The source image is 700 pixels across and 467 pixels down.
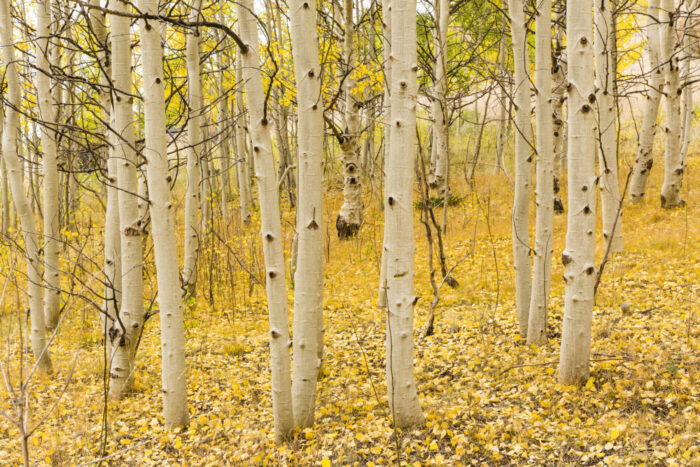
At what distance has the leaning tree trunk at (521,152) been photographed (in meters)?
4.29

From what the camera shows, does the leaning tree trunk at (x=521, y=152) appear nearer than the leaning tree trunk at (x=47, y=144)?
Yes

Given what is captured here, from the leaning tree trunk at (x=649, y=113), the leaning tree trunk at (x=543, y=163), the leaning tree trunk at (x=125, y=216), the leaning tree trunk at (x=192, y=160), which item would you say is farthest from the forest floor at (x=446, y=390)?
the leaning tree trunk at (x=649, y=113)

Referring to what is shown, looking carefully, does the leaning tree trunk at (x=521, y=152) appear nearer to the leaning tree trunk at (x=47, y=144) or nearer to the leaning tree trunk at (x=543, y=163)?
the leaning tree trunk at (x=543, y=163)

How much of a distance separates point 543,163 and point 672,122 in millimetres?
6016

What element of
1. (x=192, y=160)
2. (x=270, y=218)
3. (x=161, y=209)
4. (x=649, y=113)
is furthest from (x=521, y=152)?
(x=649, y=113)

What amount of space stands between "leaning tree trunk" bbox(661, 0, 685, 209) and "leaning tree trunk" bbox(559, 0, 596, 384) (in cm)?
627

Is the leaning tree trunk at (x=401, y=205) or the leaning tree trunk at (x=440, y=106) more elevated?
the leaning tree trunk at (x=440, y=106)

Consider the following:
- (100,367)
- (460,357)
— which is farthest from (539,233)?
(100,367)

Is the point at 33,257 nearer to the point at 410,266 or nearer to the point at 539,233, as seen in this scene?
the point at 410,266

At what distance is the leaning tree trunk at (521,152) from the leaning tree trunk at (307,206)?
6.58 feet

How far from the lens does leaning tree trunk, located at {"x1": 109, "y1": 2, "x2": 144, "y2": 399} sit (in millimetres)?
3918

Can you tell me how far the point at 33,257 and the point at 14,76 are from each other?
6.49 ft

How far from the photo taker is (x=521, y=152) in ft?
14.3

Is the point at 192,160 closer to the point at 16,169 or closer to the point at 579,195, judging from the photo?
the point at 16,169
